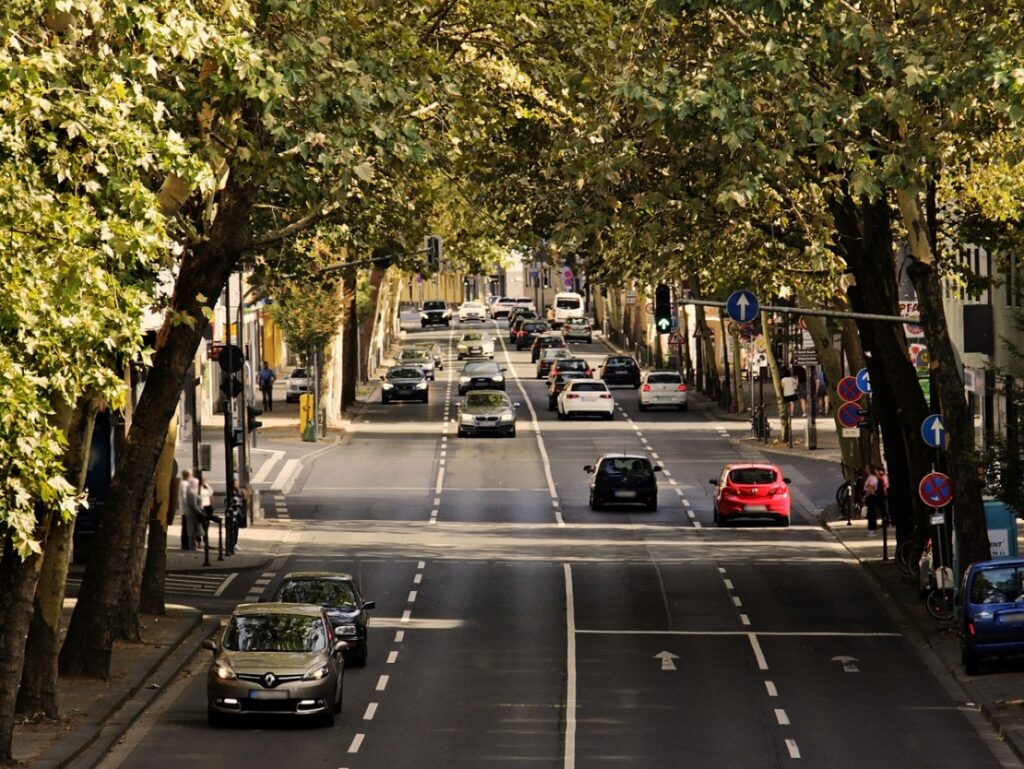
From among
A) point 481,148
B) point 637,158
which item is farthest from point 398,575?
point 637,158

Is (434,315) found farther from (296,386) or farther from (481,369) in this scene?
(296,386)

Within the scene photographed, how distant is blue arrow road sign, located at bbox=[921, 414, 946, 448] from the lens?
3347 centimetres

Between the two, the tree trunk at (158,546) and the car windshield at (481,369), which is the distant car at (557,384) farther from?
the tree trunk at (158,546)

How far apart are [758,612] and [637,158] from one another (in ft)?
31.8

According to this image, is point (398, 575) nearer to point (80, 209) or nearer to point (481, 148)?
point (481, 148)

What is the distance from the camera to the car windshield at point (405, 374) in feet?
276

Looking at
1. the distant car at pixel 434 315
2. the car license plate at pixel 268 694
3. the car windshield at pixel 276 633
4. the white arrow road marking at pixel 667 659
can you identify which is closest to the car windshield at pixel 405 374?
the white arrow road marking at pixel 667 659

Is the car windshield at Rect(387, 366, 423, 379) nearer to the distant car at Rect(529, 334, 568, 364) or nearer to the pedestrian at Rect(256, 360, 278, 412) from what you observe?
the pedestrian at Rect(256, 360, 278, 412)

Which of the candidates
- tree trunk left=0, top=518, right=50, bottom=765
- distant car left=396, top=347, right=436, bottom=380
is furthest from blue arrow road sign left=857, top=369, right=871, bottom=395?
distant car left=396, top=347, right=436, bottom=380

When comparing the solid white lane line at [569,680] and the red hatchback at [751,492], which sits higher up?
the red hatchback at [751,492]

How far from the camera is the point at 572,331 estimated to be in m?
128

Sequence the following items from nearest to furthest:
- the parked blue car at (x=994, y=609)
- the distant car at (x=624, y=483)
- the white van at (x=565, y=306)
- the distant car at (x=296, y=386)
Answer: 1. the parked blue car at (x=994, y=609)
2. the distant car at (x=624, y=483)
3. the distant car at (x=296, y=386)
4. the white van at (x=565, y=306)

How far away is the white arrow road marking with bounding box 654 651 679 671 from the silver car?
19.0ft

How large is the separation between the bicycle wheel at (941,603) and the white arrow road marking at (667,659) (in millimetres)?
4893
